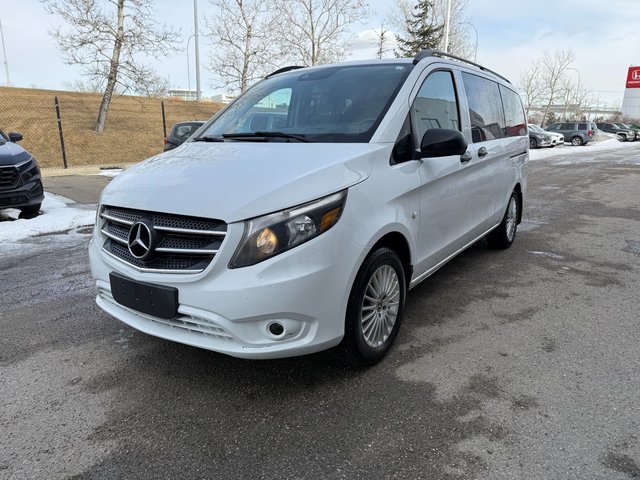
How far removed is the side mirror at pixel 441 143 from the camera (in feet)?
10.4

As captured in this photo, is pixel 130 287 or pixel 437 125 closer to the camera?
pixel 130 287

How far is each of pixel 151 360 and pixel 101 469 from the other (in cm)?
102

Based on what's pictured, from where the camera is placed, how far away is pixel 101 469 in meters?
2.22

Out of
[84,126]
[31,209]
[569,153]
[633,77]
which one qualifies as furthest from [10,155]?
[633,77]

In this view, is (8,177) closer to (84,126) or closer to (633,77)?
(84,126)

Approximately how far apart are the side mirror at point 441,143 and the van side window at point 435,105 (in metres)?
0.11

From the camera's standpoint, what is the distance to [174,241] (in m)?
2.54

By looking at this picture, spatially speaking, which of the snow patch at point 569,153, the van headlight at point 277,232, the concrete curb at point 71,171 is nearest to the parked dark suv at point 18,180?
the van headlight at point 277,232

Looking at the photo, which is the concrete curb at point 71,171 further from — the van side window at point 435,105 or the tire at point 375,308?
the tire at point 375,308

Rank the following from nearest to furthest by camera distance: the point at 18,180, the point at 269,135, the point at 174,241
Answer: the point at 174,241
the point at 269,135
the point at 18,180

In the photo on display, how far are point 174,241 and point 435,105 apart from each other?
2.26 meters

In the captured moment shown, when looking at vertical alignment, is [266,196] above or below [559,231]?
above

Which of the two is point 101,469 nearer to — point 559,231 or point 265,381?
point 265,381

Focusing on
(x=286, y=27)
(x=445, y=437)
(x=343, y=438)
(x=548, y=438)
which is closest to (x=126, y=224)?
(x=343, y=438)
